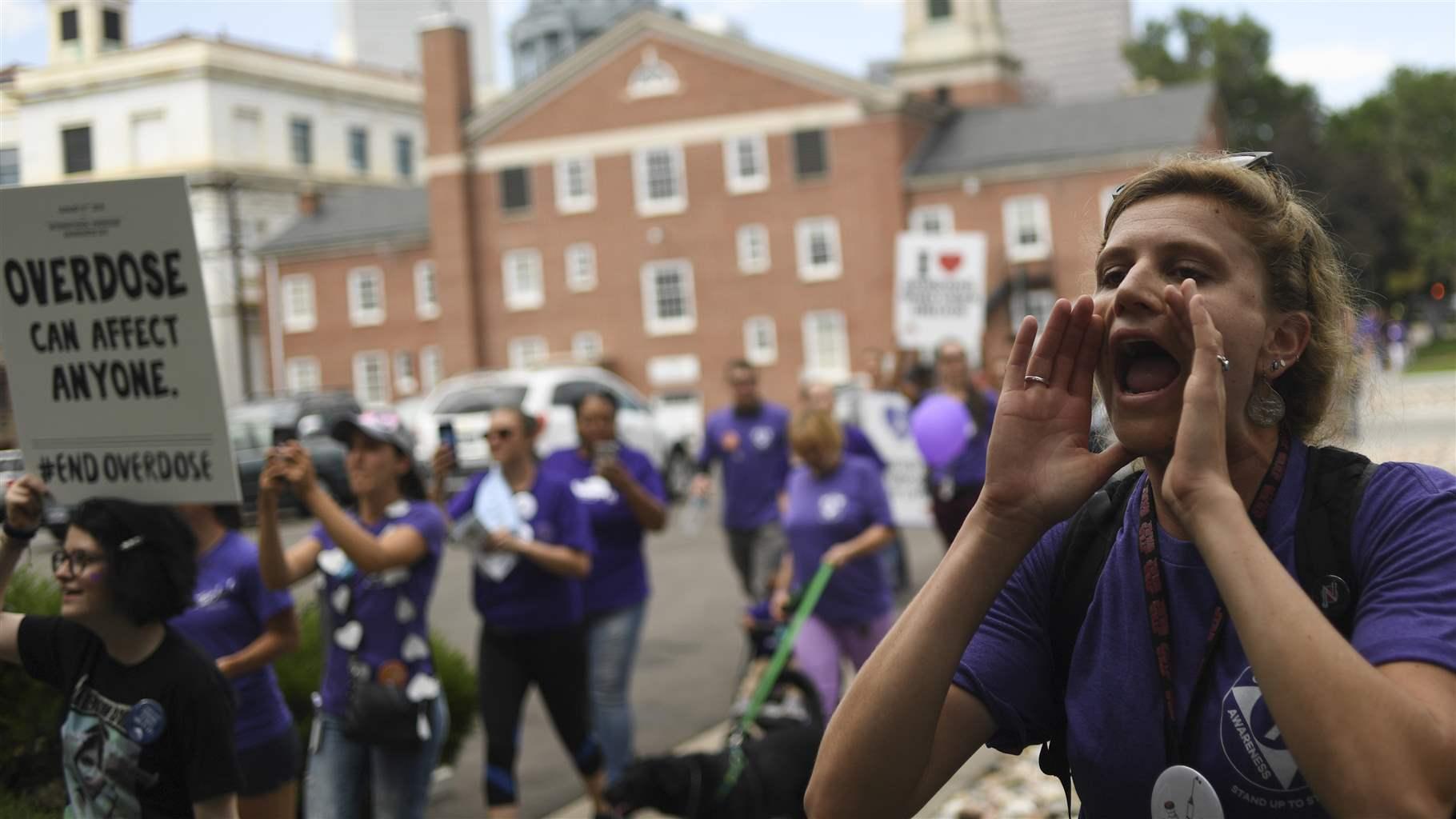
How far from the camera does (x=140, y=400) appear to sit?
396 centimetres

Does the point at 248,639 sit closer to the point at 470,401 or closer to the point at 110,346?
the point at 110,346

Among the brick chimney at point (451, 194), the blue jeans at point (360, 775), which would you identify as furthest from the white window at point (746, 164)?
the blue jeans at point (360, 775)

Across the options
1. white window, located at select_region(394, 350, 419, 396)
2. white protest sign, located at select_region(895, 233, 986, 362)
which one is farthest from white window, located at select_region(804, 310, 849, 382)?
white protest sign, located at select_region(895, 233, 986, 362)

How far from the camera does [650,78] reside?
173ft

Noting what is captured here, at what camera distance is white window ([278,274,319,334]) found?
5744cm

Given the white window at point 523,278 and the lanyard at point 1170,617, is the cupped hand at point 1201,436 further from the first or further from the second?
the white window at point 523,278

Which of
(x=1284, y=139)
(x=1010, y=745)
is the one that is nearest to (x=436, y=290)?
(x=1284, y=139)

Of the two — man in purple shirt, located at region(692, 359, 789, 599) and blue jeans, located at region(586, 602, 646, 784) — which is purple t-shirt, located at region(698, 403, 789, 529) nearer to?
man in purple shirt, located at region(692, 359, 789, 599)

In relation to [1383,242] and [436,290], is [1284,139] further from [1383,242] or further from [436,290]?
[436,290]

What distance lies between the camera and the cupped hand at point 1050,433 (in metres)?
2.11

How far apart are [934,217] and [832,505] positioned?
44089mm

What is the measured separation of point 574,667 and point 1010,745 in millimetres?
4720

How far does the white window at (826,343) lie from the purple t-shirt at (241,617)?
45.4m

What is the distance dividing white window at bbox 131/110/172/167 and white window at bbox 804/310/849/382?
1758 inches
